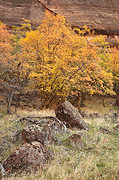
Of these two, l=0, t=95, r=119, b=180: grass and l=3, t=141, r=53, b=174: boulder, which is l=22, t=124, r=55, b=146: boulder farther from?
l=3, t=141, r=53, b=174: boulder

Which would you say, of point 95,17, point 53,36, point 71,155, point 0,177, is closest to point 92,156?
point 71,155

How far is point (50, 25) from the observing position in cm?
1402

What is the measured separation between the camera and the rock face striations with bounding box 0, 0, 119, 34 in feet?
123

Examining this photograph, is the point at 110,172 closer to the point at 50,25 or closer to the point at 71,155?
the point at 71,155

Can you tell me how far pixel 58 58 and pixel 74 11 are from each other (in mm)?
32203

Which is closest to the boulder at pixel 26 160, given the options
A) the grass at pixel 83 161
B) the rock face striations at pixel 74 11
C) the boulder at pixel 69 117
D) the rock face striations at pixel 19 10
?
the grass at pixel 83 161

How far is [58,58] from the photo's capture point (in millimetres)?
12031

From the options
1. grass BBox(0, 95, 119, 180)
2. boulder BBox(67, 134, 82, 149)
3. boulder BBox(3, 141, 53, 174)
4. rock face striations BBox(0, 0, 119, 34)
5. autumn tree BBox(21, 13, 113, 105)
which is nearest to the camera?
grass BBox(0, 95, 119, 180)

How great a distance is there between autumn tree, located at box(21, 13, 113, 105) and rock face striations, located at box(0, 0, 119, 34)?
1038 inches

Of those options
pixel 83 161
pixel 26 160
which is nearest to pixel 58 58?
pixel 83 161

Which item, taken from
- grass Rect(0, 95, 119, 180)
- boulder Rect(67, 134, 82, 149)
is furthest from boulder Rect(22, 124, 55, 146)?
boulder Rect(67, 134, 82, 149)

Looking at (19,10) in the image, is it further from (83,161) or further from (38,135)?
(83,161)

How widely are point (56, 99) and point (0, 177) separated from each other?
1091 centimetres

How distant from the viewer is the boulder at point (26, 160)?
4020 mm
